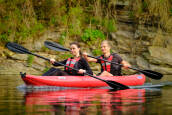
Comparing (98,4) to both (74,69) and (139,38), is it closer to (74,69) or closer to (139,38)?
(139,38)

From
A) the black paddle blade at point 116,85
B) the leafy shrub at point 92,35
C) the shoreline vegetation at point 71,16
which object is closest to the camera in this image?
the black paddle blade at point 116,85

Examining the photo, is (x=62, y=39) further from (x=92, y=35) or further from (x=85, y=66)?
(x=85, y=66)

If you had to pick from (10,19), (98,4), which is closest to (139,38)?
(98,4)

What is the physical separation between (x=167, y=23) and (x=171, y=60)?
134 centimetres

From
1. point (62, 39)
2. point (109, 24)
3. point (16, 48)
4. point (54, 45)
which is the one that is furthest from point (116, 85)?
point (109, 24)

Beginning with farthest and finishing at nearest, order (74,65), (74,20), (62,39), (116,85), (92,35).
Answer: (92,35) < (62,39) < (74,20) < (74,65) < (116,85)

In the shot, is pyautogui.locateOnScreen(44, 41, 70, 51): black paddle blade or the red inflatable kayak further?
pyautogui.locateOnScreen(44, 41, 70, 51): black paddle blade

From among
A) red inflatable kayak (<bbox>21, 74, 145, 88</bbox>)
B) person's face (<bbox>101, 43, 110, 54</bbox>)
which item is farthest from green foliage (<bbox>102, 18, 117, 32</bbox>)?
red inflatable kayak (<bbox>21, 74, 145, 88</bbox>)

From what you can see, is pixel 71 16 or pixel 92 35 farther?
pixel 92 35

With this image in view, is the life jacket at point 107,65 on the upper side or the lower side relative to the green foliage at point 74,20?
lower

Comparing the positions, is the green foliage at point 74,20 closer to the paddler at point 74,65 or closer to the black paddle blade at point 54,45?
the black paddle blade at point 54,45

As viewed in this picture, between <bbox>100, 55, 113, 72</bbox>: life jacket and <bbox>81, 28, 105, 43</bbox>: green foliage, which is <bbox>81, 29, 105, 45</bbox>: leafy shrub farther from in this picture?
<bbox>100, 55, 113, 72</bbox>: life jacket

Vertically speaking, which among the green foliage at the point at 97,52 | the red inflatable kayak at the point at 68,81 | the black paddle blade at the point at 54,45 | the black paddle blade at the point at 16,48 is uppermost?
the black paddle blade at the point at 16,48

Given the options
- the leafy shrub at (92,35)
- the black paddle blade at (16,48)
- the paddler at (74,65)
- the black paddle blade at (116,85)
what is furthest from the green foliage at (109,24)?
the black paddle blade at (116,85)
